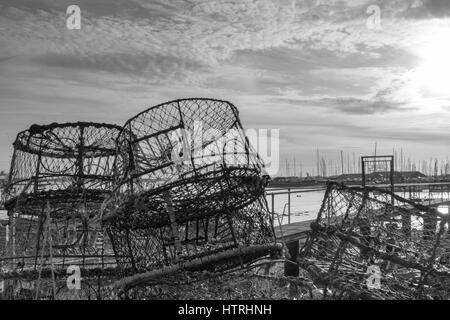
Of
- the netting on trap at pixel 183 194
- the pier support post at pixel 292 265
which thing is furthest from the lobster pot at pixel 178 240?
the pier support post at pixel 292 265

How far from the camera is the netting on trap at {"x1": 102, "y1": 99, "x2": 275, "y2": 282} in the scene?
13.5ft

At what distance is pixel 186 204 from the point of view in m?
4.19

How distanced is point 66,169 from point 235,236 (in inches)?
102

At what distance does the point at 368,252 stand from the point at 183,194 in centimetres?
165

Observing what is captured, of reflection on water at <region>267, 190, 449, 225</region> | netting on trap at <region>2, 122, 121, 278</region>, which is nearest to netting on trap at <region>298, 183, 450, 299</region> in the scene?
reflection on water at <region>267, 190, 449, 225</region>

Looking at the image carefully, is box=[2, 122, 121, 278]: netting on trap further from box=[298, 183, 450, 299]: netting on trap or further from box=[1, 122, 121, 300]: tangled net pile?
box=[298, 183, 450, 299]: netting on trap

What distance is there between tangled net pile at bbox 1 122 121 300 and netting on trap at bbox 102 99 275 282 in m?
0.92

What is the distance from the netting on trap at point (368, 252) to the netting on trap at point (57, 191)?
227 centimetres

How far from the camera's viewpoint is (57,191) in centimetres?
559

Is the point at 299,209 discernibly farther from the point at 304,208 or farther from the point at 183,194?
the point at 183,194

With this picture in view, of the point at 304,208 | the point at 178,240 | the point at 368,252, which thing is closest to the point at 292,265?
the point at 368,252
